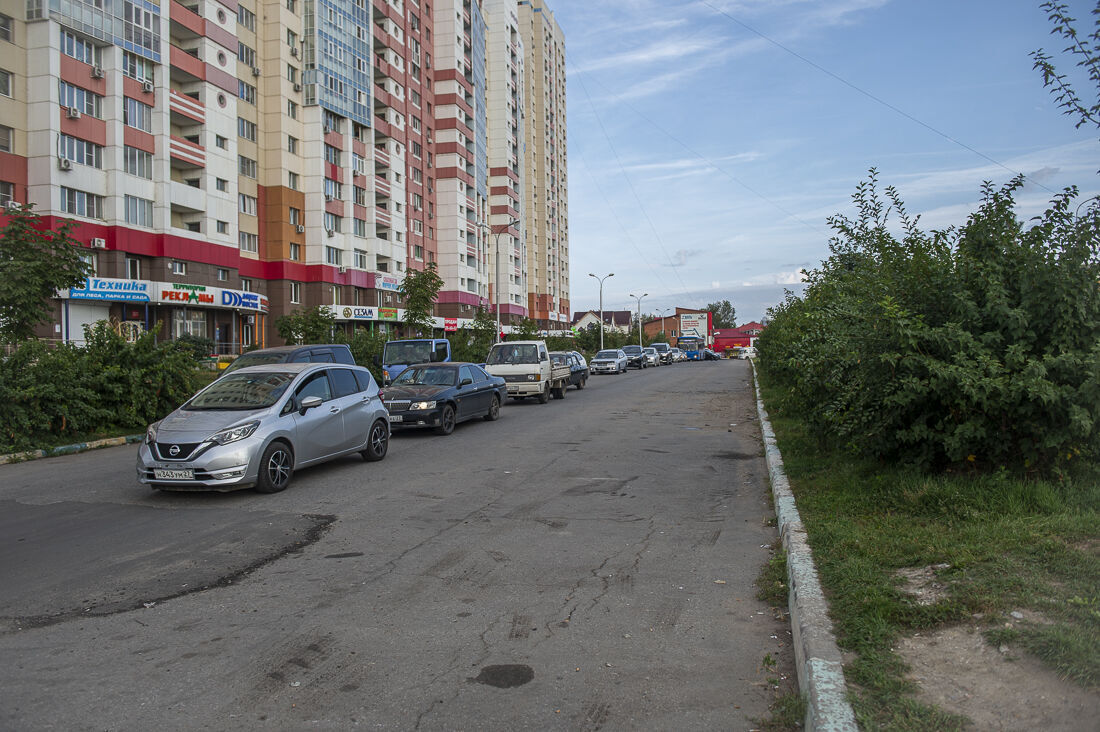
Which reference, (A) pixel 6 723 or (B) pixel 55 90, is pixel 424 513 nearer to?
(A) pixel 6 723

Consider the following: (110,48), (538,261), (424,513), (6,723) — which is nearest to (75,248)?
(424,513)

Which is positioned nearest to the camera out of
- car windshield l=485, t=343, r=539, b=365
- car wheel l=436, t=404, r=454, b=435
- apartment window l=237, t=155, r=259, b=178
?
car wheel l=436, t=404, r=454, b=435

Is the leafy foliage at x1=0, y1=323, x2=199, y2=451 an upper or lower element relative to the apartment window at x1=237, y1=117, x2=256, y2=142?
lower

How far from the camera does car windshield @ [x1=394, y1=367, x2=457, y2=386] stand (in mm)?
16516

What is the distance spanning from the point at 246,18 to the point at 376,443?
4760cm

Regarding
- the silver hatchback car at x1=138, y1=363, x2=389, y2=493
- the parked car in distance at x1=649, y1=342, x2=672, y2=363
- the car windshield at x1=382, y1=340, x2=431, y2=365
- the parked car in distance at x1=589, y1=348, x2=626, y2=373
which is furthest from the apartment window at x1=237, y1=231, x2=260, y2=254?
the silver hatchback car at x1=138, y1=363, x2=389, y2=493

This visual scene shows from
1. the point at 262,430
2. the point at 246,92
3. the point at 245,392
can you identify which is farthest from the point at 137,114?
the point at 262,430

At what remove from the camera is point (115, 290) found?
3728 centimetres

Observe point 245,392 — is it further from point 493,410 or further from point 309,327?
point 309,327

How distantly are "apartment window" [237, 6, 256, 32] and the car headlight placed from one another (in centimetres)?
4820

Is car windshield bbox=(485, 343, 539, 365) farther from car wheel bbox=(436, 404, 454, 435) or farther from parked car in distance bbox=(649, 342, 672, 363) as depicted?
parked car in distance bbox=(649, 342, 672, 363)

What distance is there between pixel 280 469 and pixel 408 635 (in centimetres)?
533

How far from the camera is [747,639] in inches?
179

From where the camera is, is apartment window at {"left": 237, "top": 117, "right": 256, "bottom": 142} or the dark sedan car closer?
the dark sedan car
